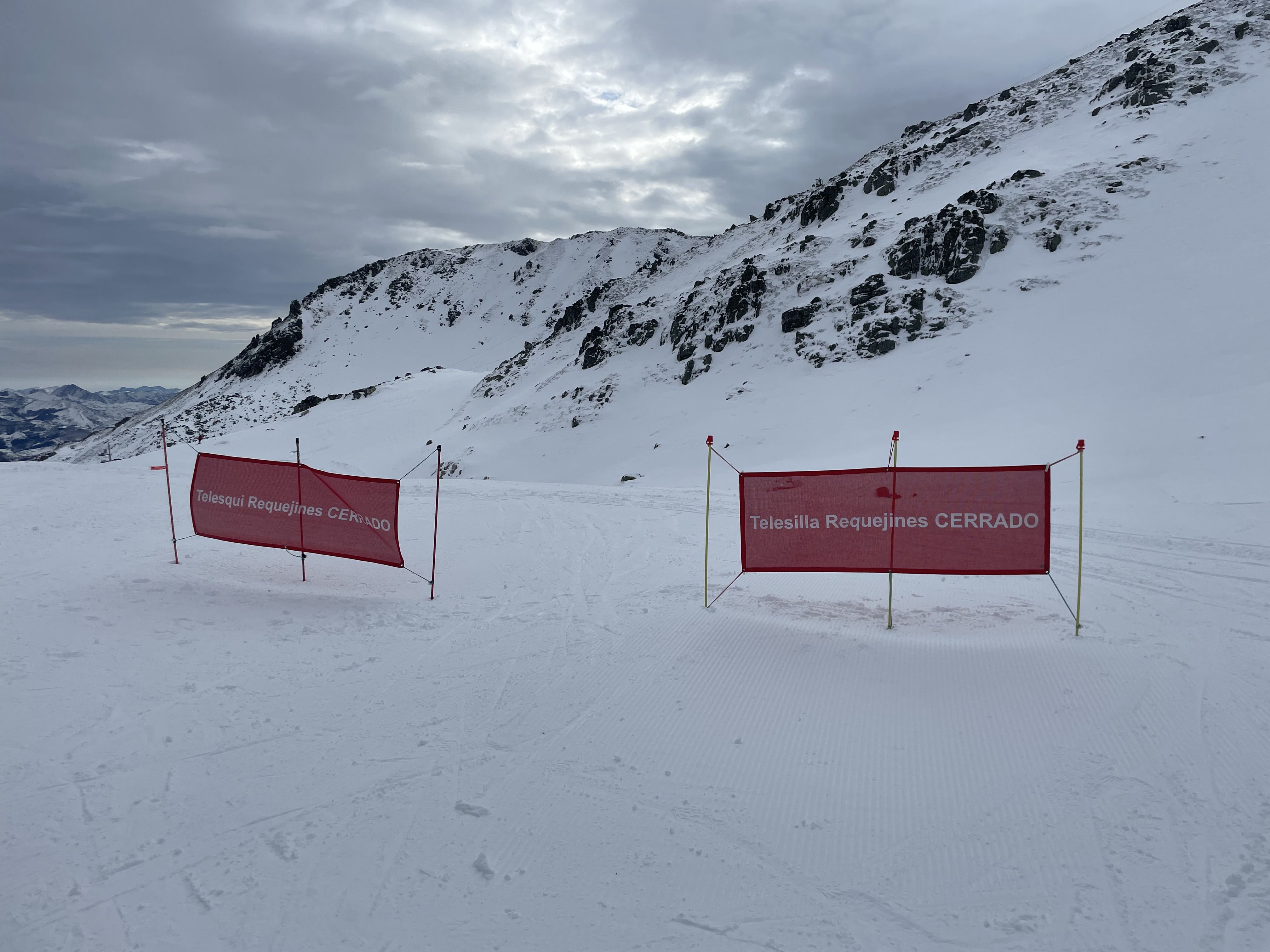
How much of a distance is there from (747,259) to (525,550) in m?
34.9

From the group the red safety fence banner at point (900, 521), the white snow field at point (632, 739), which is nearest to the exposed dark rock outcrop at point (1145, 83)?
the white snow field at point (632, 739)

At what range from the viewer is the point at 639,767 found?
5277 mm

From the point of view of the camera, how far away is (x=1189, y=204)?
28.3m

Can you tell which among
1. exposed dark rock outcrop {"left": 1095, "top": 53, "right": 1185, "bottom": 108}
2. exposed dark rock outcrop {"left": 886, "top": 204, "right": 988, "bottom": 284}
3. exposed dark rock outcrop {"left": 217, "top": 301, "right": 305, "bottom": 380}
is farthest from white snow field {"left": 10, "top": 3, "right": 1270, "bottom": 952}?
exposed dark rock outcrop {"left": 217, "top": 301, "right": 305, "bottom": 380}

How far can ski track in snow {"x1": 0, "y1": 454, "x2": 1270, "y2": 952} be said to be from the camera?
12.6ft

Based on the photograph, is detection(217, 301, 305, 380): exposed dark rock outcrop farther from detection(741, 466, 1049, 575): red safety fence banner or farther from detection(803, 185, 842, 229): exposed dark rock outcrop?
detection(741, 466, 1049, 575): red safety fence banner

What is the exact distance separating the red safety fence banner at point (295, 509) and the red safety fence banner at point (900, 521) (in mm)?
4993

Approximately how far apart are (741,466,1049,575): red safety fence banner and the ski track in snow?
779mm

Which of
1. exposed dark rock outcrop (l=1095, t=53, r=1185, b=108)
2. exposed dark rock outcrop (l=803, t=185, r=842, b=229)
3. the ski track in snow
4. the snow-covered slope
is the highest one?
exposed dark rock outcrop (l=1095, t=53, r=1185, b=108)

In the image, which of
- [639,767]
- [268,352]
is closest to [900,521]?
[639,767]

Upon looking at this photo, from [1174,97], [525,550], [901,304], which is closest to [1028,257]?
[901,304]

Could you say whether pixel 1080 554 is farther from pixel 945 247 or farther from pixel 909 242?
pixel 909 242

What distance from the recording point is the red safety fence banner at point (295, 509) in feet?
30.8

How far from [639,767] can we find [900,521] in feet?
14.6
